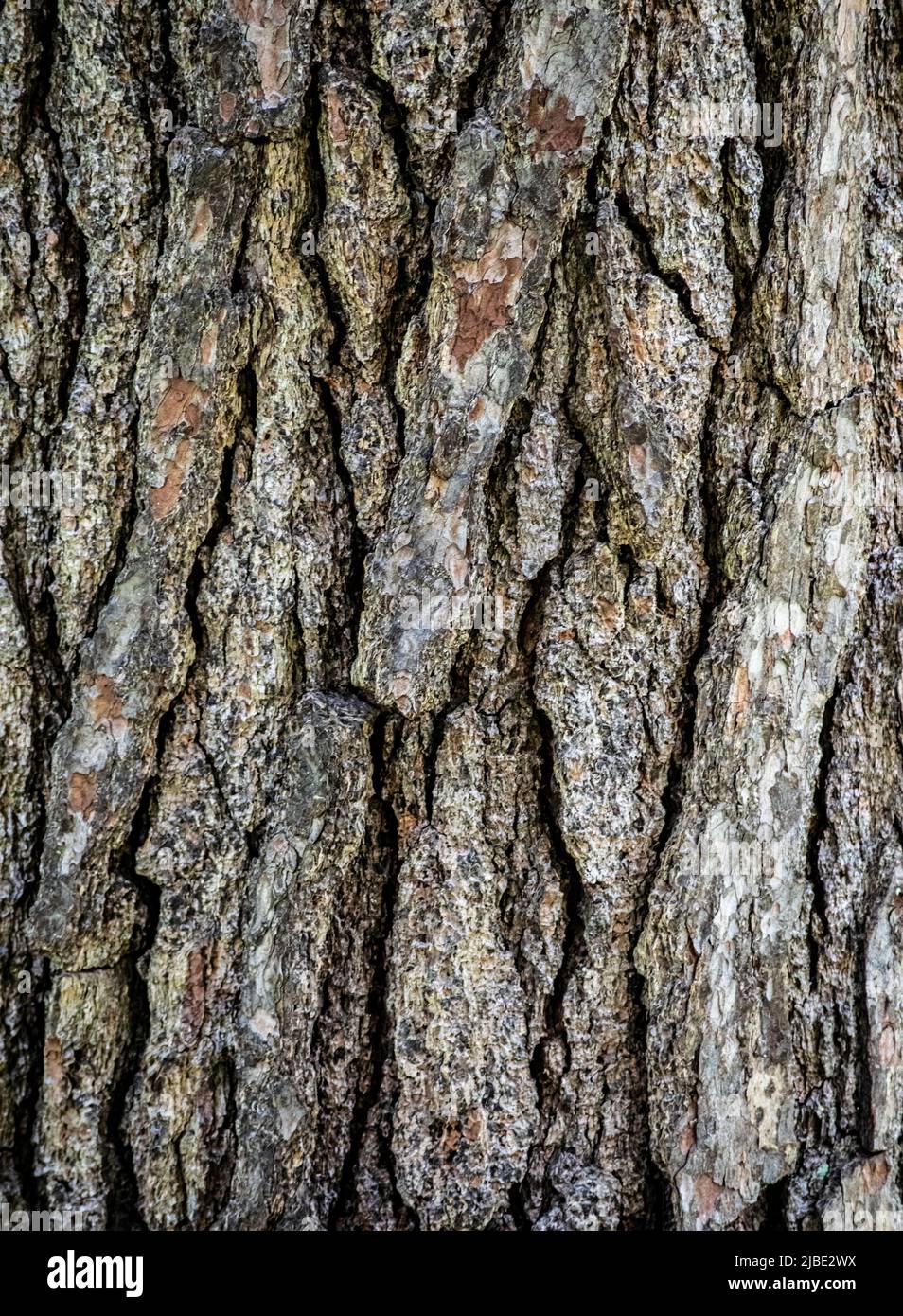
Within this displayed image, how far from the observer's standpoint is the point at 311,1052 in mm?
1117

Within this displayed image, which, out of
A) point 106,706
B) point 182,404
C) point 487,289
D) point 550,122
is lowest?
point 106,706

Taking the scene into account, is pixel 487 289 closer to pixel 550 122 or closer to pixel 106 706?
pixel 550 122

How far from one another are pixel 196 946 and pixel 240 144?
0.93m

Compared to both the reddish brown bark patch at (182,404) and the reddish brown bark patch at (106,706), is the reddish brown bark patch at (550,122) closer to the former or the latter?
the reddish brown bark patch at (182,404)

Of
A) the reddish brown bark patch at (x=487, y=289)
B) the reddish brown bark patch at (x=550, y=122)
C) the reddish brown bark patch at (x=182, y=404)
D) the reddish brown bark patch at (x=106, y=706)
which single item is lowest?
A: the reddish brown bark patch at (x=106, y=706)

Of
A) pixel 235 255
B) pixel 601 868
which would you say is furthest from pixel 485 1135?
pixel 235 255

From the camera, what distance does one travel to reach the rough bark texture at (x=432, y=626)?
1.10m

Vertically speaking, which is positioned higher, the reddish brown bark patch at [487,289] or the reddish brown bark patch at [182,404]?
the reddish brown bark patch at [487,289]

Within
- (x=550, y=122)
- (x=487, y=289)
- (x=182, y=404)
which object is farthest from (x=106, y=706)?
(x=550, y=122)

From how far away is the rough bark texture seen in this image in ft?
3.60

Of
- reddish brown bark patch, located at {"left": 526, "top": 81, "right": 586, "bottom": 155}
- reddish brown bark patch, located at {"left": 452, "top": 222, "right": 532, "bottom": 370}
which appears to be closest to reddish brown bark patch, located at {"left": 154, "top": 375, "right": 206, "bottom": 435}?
reddish brown bark patch, located at {"left": 452, "top": 222, "right": 532, "bottom": 370}

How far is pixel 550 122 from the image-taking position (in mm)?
1077

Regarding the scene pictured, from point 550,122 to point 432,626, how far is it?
1.92 ft

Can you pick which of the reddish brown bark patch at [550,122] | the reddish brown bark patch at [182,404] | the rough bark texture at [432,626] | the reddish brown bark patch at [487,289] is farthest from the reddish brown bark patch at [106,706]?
the reddish brown bark patch at [550,122]
